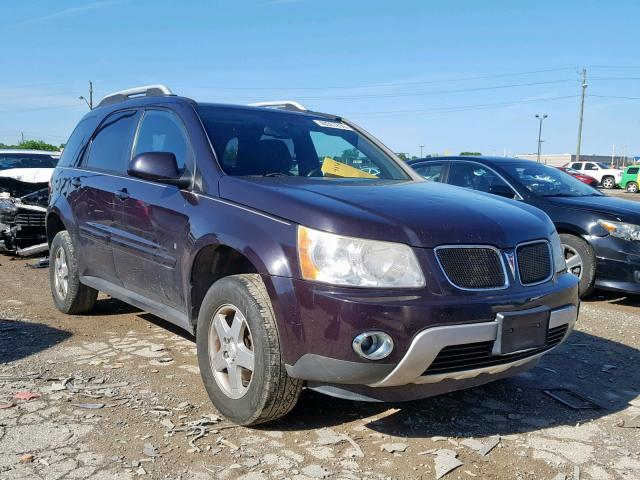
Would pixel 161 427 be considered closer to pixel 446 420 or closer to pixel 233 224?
pixel 233 224

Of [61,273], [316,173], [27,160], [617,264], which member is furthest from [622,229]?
[27,160]

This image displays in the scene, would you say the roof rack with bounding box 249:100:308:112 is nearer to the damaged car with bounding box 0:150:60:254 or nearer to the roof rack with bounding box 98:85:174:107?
the roof rack with bounding box 98:85:174:107

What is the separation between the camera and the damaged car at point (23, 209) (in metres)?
8.92

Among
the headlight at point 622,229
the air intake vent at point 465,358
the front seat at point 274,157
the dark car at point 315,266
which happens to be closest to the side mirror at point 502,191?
the headlight at point 622,229

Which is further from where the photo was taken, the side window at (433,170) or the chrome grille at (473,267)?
the side window at (433,170)

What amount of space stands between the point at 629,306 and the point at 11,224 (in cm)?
796

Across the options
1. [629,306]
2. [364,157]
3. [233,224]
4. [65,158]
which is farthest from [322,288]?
[629,306]

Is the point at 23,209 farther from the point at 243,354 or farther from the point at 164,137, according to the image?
the point at 243,354

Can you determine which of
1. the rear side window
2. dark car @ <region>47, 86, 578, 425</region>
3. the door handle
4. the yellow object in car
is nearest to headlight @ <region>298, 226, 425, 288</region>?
dark car @ <region>47, 86, 578, 425</region>

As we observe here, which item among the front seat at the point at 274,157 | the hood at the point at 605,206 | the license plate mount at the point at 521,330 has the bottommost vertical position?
the license plate mount at the point at 521,330

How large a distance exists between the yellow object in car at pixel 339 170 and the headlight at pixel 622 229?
324 cm

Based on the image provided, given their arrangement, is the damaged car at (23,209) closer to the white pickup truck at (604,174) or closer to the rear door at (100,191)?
the rear door at (100,191)

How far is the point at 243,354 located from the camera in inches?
128

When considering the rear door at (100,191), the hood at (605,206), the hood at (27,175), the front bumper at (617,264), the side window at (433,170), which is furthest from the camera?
the hood at (27,175)
